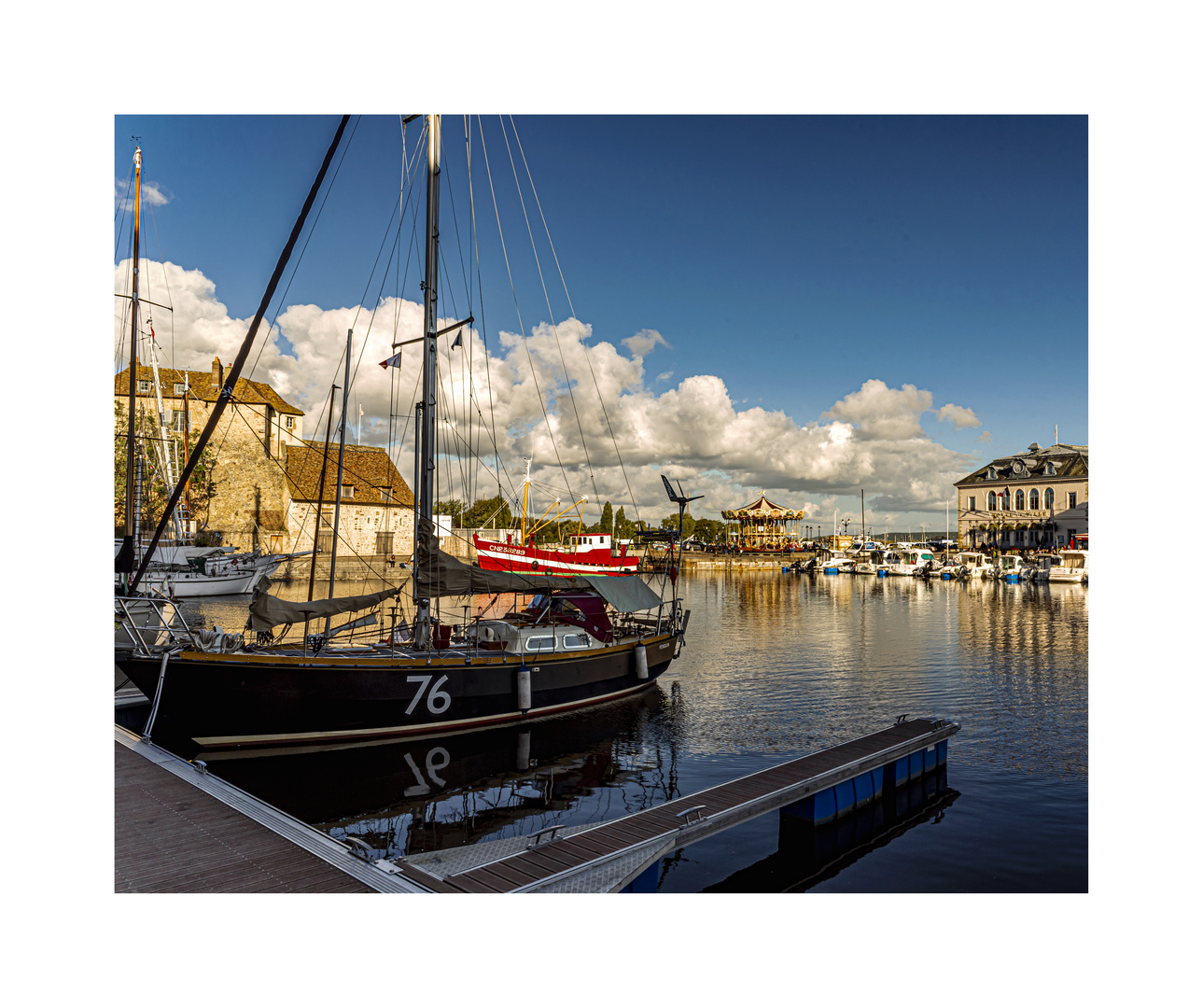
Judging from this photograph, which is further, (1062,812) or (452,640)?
(452,640)

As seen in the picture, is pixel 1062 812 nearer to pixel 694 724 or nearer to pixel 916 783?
pixel 916 783

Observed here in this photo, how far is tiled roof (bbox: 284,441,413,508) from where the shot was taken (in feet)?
206

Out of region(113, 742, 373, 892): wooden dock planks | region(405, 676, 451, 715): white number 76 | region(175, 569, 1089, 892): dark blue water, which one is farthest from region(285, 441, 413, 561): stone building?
region(113, 742, 373, 892): wooden dock planks

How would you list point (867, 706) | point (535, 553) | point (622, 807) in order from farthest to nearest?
1. point (535, 553)
2. point (867, 706)
3. point (622, 807)

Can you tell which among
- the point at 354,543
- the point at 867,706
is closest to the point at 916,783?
the point at 867,706

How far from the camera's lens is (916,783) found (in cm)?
1287

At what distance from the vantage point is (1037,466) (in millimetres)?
94188

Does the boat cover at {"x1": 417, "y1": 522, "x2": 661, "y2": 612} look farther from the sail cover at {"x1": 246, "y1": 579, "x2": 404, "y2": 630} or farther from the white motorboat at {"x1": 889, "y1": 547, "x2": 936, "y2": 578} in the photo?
the white motorboat at {"x1": 889, "y1": 547, "x2": 936, "y2": 578}

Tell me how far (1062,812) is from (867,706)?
8.05m

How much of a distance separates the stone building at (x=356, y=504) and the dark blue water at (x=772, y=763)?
43.6 meters

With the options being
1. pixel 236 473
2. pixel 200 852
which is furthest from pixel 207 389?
pixel 200 852

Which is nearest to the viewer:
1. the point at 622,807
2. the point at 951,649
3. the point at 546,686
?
the point at 622,807

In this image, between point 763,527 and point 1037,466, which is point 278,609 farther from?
point 763,527

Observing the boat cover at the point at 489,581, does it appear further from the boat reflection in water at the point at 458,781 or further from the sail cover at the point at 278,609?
the boat reflection in water at the point at 458,781
